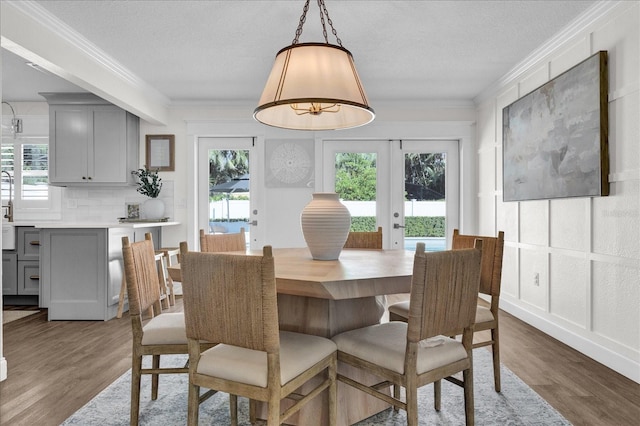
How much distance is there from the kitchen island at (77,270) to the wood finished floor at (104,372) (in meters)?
0.16

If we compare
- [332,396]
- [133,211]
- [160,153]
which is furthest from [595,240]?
[133,211]

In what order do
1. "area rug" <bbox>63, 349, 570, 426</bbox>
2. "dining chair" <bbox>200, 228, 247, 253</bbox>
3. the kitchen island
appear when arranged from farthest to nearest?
the kitchen island → "dining chair" <bbox>200, 228, 247, 253</bbox> → "area rug" <bbox>63, 349, 570, 426</bbox>

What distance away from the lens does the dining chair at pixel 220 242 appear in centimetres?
261

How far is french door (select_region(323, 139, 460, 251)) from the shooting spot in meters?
5.25

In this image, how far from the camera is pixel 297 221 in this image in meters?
5.15

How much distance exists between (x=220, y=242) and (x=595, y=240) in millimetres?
2526

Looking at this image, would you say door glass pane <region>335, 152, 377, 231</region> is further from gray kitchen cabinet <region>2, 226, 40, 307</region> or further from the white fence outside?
gray kitchen cabinet <region>2, 226, 40, 307</region>

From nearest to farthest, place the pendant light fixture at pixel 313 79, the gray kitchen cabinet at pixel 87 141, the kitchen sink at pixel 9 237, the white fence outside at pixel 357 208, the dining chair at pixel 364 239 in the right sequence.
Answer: the pendant light fixture at pixel 313 79 < the dining chair at pixel 364 239 < the kitchen sink at pixel 9 237 < the gray kitchen cabinet at pixel 87 141 < the white fence outside at pixel 357 208

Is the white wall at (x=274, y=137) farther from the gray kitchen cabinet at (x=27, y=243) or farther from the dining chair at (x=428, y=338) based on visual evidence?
the dining chair at (x=428, y=338)

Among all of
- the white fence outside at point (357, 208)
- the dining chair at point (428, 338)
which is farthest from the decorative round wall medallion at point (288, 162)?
the dining chair at point (428, 338)

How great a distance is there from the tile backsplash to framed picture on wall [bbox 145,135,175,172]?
0.62 ft

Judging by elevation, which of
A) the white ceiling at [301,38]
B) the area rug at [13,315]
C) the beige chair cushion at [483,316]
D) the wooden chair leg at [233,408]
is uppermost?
the white ceiling at [301,38]

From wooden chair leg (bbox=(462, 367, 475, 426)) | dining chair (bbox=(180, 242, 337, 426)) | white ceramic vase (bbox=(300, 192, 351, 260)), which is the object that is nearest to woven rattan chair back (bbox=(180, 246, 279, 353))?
dining chair (bbox=(180, 242, 337, 426))

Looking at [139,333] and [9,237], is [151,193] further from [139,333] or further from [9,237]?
[139,333]
